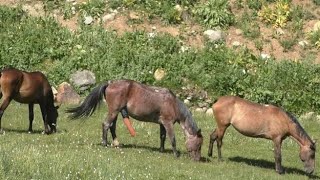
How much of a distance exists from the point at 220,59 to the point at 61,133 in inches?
496

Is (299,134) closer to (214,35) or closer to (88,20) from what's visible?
(214,35)

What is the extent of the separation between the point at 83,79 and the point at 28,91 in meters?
9.26

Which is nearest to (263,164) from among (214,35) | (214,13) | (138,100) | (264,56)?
(138,100)

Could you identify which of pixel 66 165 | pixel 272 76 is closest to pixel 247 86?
pixel 272 76

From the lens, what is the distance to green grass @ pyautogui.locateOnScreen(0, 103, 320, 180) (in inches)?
465

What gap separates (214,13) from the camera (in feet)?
107

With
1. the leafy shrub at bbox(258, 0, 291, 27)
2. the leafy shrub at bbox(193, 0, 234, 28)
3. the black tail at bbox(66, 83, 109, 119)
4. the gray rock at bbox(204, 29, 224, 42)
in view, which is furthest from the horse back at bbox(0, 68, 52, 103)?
the leafy shrub at bbox(258, 0, 291, 27)

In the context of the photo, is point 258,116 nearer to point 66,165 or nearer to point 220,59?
point 66,165

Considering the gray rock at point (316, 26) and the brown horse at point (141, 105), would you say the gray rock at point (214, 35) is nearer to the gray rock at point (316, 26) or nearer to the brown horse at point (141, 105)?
the gray rock at point (316, 26)

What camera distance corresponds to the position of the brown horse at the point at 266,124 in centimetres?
1656

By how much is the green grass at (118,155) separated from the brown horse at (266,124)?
590 millimetres

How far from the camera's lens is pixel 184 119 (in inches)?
663

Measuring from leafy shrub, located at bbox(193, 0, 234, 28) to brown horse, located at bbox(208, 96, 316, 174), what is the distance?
612 inches

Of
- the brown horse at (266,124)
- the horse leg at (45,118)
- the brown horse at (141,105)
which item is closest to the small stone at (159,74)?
the horse leg at (45,118)
